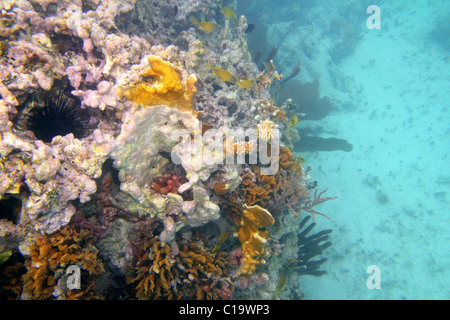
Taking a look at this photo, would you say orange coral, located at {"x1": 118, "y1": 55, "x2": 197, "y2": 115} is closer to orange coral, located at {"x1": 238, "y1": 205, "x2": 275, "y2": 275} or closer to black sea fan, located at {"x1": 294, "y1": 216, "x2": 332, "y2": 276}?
orange coral, located at {"x1": 238, "y1": 205, "x2": 275, "y2": 275}

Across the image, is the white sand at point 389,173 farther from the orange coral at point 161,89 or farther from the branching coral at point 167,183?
the orange coral at point 161,89

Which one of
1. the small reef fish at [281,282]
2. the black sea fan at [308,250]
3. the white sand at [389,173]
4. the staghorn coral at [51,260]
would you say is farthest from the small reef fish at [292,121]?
the white sand at [389,173]

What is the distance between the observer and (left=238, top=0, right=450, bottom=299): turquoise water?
1124cm

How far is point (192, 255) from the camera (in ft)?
11.1

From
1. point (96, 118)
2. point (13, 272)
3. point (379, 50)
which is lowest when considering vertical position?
point (13, 272)

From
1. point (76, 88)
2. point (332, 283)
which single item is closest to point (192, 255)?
point (76, 88)

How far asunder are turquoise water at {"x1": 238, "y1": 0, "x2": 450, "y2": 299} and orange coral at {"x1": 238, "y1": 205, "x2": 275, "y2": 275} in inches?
293

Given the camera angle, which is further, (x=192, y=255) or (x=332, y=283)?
(x=332, y=283)

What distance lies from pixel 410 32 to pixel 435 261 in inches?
874

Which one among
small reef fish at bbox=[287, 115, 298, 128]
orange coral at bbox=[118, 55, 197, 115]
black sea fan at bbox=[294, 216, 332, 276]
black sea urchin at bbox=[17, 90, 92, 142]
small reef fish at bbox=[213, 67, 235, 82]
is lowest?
black sea fan at bbox=[294, 216, 332, 276]

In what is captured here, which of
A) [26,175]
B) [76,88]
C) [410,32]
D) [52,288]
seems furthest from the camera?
[410,32]

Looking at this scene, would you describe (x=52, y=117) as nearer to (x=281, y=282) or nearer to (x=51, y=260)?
(x=51, y=260)

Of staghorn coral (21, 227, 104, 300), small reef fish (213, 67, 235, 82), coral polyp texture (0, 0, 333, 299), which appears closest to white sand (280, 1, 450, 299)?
coral polyp texture (0, 0, 333, 299)

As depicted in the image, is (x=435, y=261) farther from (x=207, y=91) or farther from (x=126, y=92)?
(x=126, y=92)
